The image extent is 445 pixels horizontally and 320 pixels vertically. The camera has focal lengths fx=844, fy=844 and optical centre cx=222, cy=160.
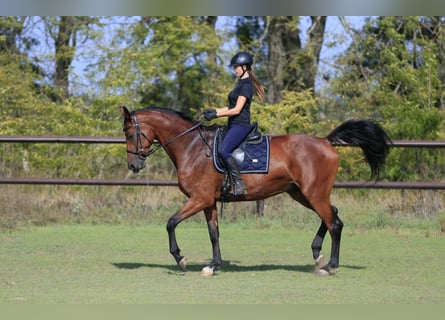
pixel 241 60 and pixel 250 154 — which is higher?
pixel 241 60

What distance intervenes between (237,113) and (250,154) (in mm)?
599

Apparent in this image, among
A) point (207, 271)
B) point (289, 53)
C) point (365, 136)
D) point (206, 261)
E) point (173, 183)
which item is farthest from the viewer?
point (289, 53)

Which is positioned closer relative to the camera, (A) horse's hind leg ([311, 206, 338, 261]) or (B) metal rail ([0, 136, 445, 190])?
(A) horse's hind leg ([311, 206, 338, 261])

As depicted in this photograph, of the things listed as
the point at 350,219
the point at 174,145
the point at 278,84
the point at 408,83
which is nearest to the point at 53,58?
the point at 278,84

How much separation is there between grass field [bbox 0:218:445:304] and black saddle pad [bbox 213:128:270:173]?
127 centimetres

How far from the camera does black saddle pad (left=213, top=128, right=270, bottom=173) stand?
10.2 metres

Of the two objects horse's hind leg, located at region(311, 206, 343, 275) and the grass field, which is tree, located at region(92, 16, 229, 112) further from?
horse's hind leg, located at region(311, 206, 343, 275)

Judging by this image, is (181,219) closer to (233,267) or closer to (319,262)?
(233,267)

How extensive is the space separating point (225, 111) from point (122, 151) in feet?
30.7

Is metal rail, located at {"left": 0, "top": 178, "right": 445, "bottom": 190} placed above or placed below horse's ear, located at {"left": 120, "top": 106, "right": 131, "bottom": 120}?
below

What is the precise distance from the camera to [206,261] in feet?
37.4

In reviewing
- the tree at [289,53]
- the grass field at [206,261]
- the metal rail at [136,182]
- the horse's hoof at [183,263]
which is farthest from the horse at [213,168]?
the tree at [289,53]

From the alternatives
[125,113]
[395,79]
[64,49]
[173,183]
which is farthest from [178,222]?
[64,49]

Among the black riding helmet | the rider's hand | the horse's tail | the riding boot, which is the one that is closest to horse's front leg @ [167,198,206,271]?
the riding boot
